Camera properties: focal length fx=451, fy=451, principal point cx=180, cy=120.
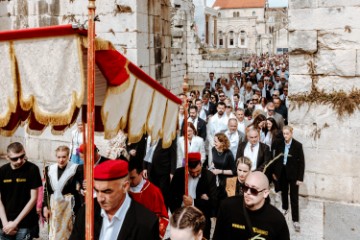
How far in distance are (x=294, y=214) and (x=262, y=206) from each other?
3.57 m

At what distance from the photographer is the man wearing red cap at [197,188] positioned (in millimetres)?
5441

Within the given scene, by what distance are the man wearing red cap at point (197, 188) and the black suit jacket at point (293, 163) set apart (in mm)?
1977

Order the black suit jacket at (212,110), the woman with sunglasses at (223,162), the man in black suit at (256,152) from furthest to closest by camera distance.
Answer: the black suit jacket at (212,110) → the man in black suit at (256,152) → the woman with sunglasses at (223,162)

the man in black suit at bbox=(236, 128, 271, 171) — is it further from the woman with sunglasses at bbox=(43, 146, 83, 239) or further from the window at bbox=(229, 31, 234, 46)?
the window at bbox=(229, 31, 234, 46)

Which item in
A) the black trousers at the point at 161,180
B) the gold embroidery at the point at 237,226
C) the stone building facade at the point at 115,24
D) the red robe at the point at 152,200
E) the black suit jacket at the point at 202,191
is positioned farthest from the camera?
the stone building facade at the point at 115,24

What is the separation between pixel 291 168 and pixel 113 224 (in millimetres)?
4302

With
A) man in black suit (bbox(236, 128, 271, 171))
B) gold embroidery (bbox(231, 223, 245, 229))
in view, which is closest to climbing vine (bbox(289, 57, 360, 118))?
man in black suit (bbox(236, 128, 271, 171))

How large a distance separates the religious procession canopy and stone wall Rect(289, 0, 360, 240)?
431 cm

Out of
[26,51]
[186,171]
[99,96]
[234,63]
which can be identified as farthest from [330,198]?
[234,63]

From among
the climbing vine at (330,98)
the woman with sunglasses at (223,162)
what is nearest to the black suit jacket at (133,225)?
the woman with sunglasses at (223,162)

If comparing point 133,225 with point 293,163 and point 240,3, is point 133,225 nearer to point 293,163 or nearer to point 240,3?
point 293,163

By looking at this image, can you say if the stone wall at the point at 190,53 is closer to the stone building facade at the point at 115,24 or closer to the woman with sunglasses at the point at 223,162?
the stone building facade at the point at 115,24

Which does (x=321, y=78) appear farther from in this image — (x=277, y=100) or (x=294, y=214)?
(x=277, y=100)

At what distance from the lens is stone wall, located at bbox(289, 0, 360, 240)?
7.09m
